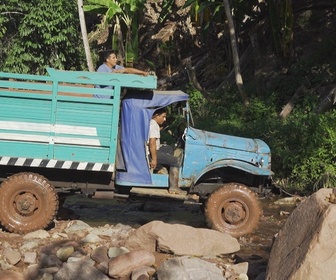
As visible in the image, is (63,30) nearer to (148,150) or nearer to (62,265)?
(148,150)

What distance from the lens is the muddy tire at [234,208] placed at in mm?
9141

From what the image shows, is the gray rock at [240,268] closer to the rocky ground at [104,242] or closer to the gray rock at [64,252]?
the rocky ground at [104,242]

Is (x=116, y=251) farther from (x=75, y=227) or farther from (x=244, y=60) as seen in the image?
(x=244, y=60)

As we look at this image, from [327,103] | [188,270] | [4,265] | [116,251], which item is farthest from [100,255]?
[327,103]

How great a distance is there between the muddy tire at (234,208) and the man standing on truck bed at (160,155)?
1.72 feet

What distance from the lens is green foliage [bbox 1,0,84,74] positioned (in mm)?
20297

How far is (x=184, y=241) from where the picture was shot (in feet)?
25.7

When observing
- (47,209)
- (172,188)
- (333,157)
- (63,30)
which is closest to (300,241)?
(172,188)

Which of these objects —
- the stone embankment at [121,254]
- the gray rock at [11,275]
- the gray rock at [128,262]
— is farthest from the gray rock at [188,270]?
the gray rock at [11,275]

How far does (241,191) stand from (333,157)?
4525 millimetres

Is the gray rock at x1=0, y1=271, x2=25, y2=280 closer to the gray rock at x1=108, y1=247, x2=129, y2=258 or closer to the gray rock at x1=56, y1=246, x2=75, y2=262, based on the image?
the gray rock at x1=56, y1=246, x2=75, y2=262

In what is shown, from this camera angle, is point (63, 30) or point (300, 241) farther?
point (63, 30)


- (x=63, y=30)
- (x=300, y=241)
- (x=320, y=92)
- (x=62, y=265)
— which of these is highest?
(x=63, y=30)

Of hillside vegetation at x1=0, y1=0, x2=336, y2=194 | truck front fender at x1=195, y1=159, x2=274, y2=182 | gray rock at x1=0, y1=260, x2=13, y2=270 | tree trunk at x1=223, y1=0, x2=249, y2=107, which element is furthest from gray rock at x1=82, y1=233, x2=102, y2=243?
tree trunk at x1=223, y1=0, x2=249, y2=107
